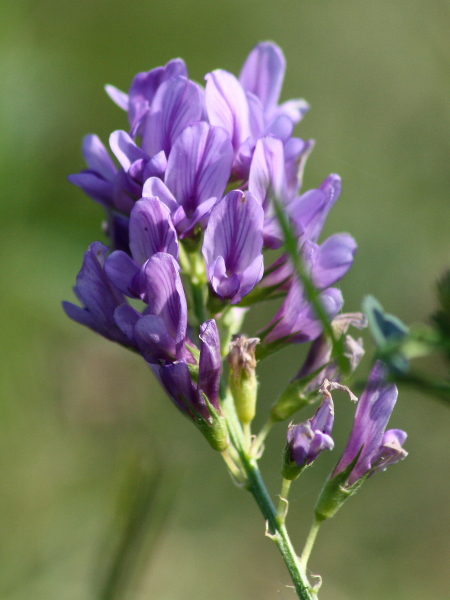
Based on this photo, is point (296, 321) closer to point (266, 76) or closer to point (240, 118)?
point (240, 118)

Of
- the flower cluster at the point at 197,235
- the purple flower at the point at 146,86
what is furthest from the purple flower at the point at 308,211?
the purple flower at the point at 146,86

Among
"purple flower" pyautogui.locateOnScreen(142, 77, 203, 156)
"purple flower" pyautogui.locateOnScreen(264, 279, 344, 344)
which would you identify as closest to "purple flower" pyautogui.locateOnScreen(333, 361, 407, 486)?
"purple flower" pyautogui.locateOnScreen(264, 279, 344, 344)

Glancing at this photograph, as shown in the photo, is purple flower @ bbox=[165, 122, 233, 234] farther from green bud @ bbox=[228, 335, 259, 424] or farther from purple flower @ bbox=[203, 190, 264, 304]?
green bud @ bbox=[228, 335, 259, 424]

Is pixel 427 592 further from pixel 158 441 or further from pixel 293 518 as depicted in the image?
pixel 158 441

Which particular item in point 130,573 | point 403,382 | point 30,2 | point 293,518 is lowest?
point 293,518

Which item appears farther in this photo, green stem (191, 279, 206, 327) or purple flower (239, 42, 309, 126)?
purple flower (239, 42, 309, 126)

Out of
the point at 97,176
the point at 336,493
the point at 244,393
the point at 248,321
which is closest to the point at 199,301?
the point at 244,393

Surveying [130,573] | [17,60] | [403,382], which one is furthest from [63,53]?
[403,382]
